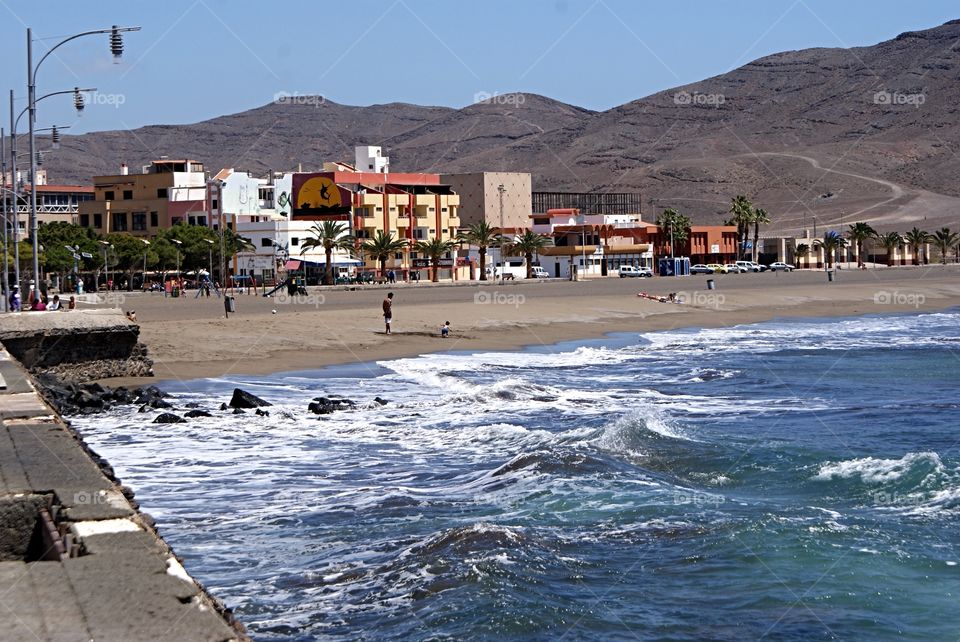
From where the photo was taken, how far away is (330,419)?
79.5 feet

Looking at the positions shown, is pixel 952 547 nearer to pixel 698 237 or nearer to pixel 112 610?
pixel 112 610

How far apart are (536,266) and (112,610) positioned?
107 metres

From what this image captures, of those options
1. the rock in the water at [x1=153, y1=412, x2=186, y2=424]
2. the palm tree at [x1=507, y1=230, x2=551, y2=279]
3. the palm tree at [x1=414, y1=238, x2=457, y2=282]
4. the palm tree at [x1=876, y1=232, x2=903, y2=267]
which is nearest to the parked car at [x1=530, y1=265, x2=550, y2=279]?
the palm tree at [x1=507, y1=230, x2=551, y2=279]

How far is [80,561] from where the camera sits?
351 inches

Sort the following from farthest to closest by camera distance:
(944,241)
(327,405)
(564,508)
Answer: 1. (944,241)
2. (327,405)
3. (564,508)

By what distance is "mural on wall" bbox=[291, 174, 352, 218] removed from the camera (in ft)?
341

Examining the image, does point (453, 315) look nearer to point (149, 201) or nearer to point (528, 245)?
point (528, 245)

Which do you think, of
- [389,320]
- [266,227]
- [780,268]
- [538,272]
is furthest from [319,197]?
[389,320]

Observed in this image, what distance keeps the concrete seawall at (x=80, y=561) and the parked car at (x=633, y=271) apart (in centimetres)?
10057

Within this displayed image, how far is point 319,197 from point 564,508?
91662 mm

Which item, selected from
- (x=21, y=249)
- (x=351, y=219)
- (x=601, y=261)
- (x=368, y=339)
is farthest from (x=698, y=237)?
→ (x=368, y=339)

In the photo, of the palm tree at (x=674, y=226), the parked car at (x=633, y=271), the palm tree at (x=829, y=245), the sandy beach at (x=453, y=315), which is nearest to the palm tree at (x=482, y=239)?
the sandy beach at (x=453, y=315)

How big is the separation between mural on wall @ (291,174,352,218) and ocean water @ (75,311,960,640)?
7500 cm

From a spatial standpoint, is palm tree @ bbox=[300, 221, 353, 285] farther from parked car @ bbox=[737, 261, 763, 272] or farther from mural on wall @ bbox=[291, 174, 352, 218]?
parked car @ bbox=[737, 261, 763, 272]
